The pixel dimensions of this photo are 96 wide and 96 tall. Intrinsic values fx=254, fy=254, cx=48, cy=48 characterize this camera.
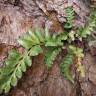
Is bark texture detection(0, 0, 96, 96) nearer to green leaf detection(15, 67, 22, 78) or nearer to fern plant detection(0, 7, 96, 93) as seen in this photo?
fern plant detection(0, 7, 96, 93)

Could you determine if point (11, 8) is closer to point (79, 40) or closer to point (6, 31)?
point (6, 31)

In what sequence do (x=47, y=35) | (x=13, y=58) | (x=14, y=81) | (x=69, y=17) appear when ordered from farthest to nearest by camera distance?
(x=69, y=17) < (x=47, y=35) < (x=13, y=58) < (x=14, y=81)

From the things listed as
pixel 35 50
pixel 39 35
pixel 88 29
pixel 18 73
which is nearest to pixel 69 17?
pixel 88 29

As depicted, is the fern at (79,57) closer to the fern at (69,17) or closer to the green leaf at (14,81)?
the fern at (69,17)

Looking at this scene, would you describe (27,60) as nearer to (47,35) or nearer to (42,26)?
(47,35)

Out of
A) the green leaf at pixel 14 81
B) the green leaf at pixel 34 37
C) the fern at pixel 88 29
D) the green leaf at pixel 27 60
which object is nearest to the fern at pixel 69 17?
the fern at pixel 88 29

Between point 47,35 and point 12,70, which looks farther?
point 47,35

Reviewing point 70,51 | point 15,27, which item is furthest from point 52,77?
point 15,27

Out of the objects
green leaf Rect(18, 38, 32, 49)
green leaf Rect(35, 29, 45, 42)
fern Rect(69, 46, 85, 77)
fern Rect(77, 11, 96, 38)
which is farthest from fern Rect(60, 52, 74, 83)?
green leaf Rect(18, 38, 32, 49)
